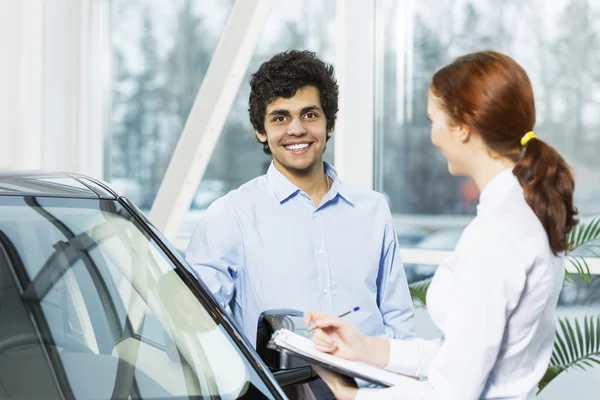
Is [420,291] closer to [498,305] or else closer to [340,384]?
[340,384]

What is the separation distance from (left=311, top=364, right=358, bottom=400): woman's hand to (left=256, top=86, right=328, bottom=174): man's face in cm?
86

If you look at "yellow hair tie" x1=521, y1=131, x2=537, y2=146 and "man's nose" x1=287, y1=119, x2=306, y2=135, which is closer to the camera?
"yellow hair tie" x1=521, y1=131, x2=537, y2=146

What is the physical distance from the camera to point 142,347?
5.26 feet

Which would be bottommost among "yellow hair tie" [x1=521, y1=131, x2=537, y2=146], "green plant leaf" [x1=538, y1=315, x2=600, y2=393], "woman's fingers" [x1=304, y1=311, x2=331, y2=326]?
"green plant leaf" [x1=538, y1=315, x2=600, y2=393]

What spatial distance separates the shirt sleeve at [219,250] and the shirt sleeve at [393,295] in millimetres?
407

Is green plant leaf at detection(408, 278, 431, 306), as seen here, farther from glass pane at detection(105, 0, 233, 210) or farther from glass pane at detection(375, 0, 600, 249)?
glass pane at detection(105, 0, 233, 210)

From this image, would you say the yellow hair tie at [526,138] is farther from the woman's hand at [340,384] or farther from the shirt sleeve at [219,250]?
the shirt sleeve at [219,250]

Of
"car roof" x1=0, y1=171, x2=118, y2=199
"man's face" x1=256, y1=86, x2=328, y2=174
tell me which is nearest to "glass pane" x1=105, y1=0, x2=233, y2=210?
"man's face" x1=256, y1=86, x2=328, y2=174

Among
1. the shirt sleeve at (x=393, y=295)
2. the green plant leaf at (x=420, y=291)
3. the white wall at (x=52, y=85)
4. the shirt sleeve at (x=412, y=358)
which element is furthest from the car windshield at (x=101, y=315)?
the white wall at (x=52, y=85)

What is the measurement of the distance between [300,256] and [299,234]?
65 mm

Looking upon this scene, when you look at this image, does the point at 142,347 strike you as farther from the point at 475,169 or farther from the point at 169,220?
the point at 169,220

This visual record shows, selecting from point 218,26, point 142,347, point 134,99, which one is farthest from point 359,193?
point 134,99

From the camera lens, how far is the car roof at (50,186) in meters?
1.65

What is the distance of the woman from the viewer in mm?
1295
